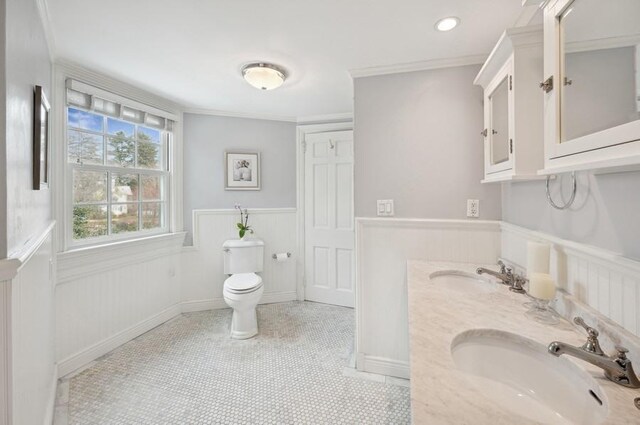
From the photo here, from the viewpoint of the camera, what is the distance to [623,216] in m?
0.90

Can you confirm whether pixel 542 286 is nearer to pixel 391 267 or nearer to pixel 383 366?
pixel 391 267

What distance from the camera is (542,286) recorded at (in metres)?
1.07

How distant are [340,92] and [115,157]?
2.11 meters

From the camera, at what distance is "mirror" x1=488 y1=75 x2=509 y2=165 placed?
4.59 ft

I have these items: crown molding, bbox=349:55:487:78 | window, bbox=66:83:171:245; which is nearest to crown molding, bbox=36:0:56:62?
window, bbox=66:83:171:245

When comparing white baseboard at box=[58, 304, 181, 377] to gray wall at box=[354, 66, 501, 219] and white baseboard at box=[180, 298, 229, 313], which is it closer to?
white baseboard at box=[180, 298, 229, 313]

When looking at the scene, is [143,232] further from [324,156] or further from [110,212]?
[324,156]

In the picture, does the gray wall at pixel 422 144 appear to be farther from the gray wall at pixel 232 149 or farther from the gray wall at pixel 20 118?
the gray wall at pixel 20 118

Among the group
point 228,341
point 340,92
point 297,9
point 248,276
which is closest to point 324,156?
point 340,92

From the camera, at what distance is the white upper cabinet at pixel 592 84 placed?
0.64 metres

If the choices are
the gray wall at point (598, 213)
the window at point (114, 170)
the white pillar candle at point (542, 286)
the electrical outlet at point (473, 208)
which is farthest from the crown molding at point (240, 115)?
the white pillar candle at point (542, 286)

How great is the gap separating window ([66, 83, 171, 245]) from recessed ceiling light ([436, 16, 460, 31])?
253cm

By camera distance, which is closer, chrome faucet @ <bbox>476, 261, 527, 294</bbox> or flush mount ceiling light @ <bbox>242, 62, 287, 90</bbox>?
chrome faucet @ <bbox>476, 261, 527, 294</bbox>

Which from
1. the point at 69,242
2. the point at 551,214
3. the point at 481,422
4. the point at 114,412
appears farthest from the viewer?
the point at 69,242
